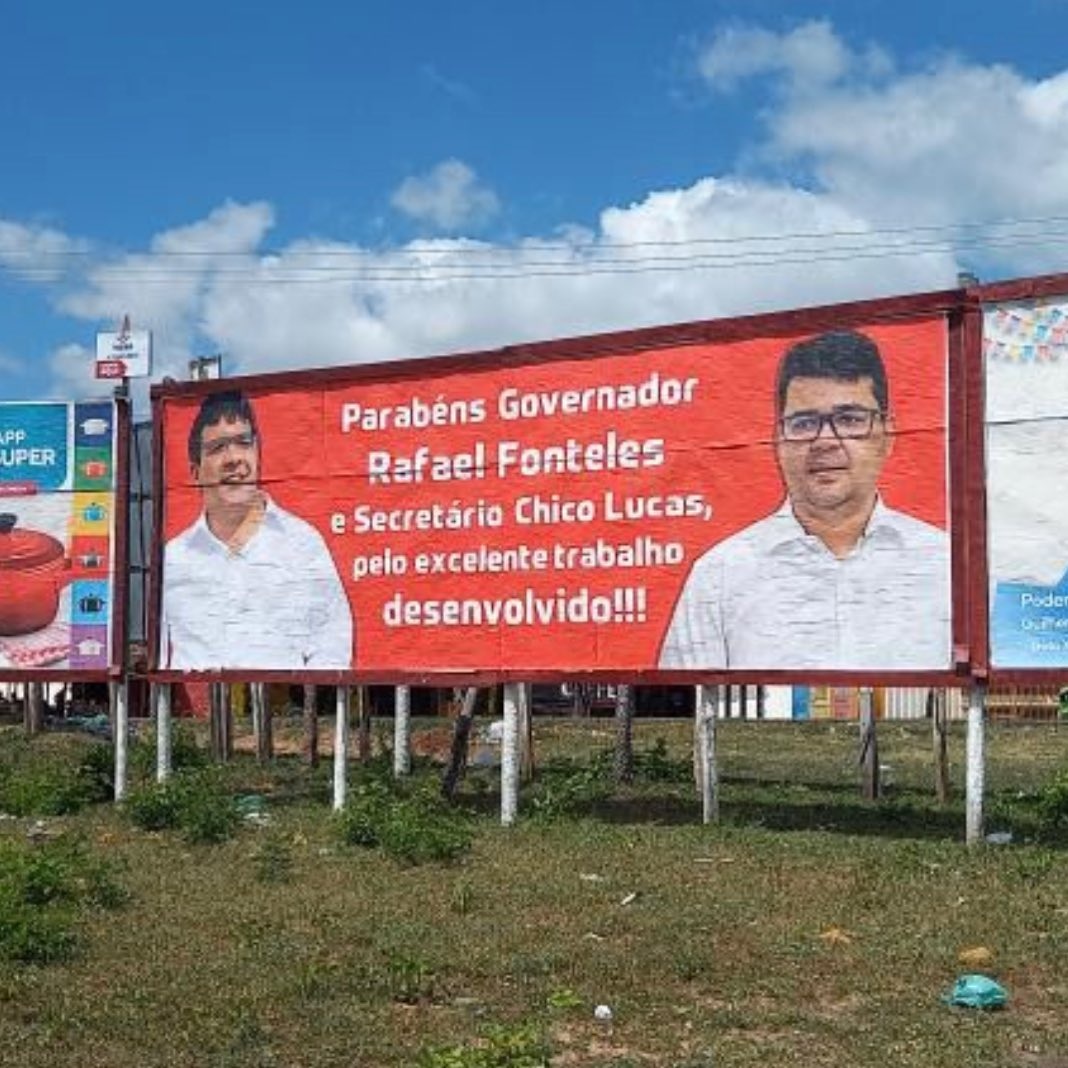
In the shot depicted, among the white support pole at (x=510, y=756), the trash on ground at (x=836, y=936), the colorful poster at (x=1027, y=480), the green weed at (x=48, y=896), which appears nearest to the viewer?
the green weed at (x=48, y=896)

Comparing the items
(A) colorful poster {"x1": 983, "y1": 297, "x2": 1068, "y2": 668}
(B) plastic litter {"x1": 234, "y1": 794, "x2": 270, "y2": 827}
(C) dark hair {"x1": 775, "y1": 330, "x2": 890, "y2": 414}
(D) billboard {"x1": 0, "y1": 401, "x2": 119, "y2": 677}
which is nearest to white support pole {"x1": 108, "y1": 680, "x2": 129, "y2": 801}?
(D) billboard {"x1": 0, "y1": 401, "x2": 119, "y2": 677}

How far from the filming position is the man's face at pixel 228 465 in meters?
16.2

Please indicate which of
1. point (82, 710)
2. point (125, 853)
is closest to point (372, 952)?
point (125, 853)

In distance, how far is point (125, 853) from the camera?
508 inches

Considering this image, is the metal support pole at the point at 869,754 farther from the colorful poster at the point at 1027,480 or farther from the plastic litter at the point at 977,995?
the plastic litter at the point at 977,995

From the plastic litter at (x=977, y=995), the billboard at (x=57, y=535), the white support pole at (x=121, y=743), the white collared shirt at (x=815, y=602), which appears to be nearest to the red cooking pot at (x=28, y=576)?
the billboard at (x=57, y=535)

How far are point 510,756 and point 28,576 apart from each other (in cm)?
618

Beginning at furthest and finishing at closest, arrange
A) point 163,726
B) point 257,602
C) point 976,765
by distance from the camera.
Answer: point 163,726, point 257,602, point 976,765

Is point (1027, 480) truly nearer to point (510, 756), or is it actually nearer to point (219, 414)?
point (510, 756)

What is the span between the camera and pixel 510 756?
14391 mm

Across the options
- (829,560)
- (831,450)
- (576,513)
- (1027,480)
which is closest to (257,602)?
(576,513)

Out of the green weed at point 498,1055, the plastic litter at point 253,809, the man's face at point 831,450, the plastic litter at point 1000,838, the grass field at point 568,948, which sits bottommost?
the plastic litter at point 253,809

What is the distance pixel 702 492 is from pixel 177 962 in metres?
6.57

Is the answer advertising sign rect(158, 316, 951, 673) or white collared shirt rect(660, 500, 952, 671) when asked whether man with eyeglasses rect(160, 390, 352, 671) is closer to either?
advertising sign rect(158, 316, 951, 673)
